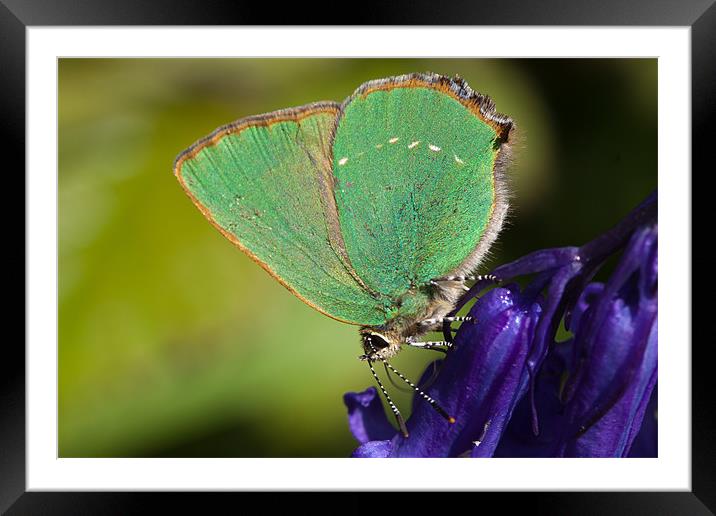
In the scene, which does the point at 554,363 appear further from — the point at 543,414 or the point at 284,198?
the point at 284,198

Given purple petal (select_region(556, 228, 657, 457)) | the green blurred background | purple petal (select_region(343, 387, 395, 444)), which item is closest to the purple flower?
purple petal (select_region(556, 228, 657, 457))

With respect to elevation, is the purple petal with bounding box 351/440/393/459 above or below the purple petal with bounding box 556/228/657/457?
below

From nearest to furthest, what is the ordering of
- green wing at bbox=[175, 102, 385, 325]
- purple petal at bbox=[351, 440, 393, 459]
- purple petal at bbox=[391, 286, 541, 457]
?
purple petal at bbox=[391, 286, 541, 457] → purple petal at bbox=[351, 440, 393, 459] → green wing at bbox=[175, 102, 385, 325]

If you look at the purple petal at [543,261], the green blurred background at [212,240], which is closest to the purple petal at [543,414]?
the purple petal at [543,261]

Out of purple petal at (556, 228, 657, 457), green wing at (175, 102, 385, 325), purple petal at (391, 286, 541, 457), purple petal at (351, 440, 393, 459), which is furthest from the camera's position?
green wing at (175, 102, 385, 325)

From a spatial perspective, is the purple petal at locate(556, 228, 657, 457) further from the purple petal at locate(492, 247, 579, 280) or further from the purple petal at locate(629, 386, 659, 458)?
the purple petal at locate(629, 386, 659, 458)

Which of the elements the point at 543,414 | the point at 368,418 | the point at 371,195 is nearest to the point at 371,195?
the point at 371,195
